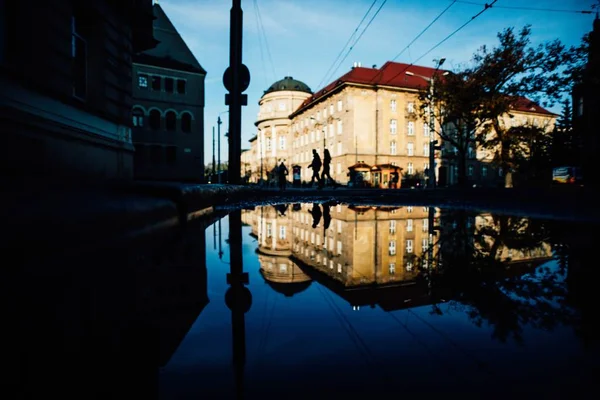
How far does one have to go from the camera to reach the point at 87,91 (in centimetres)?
733

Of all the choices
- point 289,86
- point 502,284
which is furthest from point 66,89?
point 289,86

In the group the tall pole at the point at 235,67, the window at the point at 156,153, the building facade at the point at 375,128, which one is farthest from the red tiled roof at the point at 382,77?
the tall pole at the point at 235,67

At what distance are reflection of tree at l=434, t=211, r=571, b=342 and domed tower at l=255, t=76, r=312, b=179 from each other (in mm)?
58321

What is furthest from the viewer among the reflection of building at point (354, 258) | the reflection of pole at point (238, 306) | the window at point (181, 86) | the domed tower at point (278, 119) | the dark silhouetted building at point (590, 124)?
the domed tower at point (278, 119)

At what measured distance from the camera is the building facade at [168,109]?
2886 cm

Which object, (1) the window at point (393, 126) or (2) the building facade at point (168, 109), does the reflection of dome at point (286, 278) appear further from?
(1) the window at point (393, 126)

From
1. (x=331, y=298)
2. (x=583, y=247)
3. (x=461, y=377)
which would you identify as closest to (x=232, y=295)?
(x=331, y=298)

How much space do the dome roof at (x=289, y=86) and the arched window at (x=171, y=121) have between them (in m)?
Result: 36.0

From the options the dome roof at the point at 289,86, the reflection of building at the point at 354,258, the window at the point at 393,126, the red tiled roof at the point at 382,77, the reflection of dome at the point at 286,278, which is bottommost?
the reflection of dome at the point at 286,278

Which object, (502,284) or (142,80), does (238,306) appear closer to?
(502,284)

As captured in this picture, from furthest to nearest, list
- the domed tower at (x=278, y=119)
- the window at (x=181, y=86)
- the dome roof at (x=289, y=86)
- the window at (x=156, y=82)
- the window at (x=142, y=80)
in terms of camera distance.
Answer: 1. the dome roof at (x=289, y=86)
2. the domed tower at (x=278, y=119)
3. the window at (x=181, y=86)
4. the window at (x=156, y=82)
5. the window at (x=142, y=80)

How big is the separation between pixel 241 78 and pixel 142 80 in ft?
76.6

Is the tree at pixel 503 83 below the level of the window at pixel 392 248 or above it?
above

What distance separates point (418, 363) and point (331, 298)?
0.57 m
